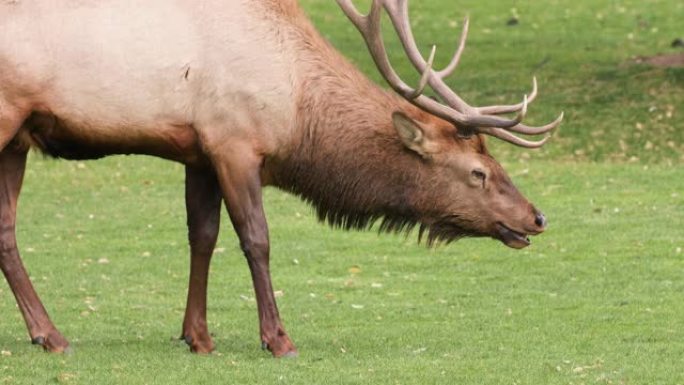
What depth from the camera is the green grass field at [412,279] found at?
30.2 feet

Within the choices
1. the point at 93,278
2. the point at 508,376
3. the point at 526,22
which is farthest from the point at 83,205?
the point at 526,22

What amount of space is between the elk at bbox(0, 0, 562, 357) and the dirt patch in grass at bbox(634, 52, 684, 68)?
13.6 metres

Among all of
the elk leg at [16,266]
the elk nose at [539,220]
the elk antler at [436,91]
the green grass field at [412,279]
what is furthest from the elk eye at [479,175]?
the elk leg at [16,266]

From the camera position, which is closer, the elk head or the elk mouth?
the elk head

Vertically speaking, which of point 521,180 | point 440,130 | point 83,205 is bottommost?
point 83,205

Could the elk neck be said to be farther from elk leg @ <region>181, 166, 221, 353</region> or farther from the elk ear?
elk leg @ <region>181, 166, 221, 353</region>

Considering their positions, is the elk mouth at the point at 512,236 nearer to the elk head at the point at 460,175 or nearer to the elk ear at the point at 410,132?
the elk head at the point at 460,175

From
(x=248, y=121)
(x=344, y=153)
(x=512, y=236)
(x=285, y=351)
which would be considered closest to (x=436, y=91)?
(x=344, y=153)

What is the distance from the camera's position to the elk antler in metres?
9.66

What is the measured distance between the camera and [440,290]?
1223cm

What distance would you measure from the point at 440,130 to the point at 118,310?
9.80ft

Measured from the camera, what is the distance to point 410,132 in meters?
9.70

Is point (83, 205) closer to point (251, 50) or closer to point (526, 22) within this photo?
point (251, 50)

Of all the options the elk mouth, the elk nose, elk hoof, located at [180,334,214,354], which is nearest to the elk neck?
the elk mouth
